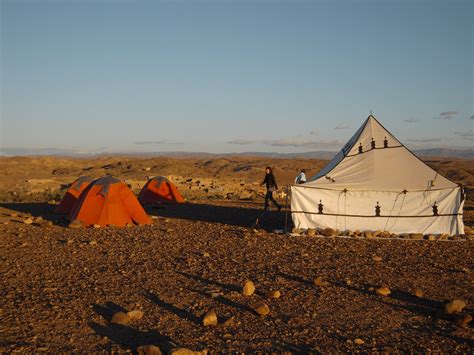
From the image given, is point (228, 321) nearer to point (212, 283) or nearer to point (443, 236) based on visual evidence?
point (212, 283)

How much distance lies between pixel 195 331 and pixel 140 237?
6.82 m

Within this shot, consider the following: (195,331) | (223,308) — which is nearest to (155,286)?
(223,308)

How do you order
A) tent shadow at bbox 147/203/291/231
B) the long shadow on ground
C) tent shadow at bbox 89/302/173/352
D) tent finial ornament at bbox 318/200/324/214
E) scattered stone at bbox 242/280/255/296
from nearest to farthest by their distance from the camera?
tent shadow at bbox 89/302/173/352
scattered stone at bbox 242/280/255/296
tent finial ornament at bbox 318/200/324/214
tent shadow at bbox 147/203/291/231
the long shadow on ground

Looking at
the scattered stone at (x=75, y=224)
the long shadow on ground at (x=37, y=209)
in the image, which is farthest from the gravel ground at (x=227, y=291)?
the long shadow on ground at (x=37, y=209)

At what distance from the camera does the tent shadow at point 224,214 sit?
50.5ft

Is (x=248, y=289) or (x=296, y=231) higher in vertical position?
(x=248, y=289)

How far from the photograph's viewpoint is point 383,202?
13.5 meters

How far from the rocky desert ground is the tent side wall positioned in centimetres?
70

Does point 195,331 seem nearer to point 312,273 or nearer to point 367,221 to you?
point 312,273

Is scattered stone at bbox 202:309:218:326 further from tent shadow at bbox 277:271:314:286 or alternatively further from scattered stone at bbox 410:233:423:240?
scattered stone at bbox 410:233:423:240

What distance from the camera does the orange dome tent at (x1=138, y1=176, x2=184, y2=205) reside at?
66.0 ft

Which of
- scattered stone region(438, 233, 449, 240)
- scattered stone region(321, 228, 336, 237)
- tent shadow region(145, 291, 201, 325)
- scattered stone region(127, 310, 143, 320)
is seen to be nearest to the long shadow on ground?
scattered stone region(321, 228, 336, 237)

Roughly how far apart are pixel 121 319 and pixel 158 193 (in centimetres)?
1439

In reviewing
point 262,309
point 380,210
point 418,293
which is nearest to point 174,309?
point 262,309
